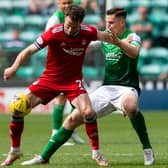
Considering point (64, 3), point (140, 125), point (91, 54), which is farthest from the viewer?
point (91, 54)

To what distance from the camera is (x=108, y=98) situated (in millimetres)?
9523

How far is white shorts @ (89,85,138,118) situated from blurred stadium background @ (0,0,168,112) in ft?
29.6

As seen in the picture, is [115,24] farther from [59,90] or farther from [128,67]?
[59,90]

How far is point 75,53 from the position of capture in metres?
8.90

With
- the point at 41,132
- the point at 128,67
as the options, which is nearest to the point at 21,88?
the point at 41,132

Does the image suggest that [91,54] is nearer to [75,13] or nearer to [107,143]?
[107,143]

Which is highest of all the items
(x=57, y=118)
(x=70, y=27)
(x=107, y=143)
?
(x=70, y=27)

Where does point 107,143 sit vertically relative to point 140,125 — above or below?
below

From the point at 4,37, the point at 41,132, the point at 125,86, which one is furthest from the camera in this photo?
the point at 4,37

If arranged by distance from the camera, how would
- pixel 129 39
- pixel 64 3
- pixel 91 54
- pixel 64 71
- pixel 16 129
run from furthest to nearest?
pixel 91 54 < pixel 64 3 < pixel 129 39 < pixel 64 71 < pixel 16 129

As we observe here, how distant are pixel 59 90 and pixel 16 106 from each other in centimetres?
58

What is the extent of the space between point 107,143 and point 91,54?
7852 mm

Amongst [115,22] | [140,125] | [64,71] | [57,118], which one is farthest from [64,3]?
[140,125]

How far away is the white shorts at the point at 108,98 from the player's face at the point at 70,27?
106cm
